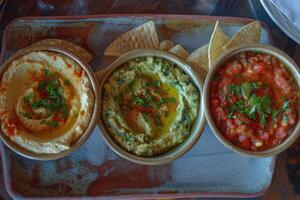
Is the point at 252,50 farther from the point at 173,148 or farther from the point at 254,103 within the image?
the point at 173,148

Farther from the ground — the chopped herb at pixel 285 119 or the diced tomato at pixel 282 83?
the diced tomato at pixel 282 83

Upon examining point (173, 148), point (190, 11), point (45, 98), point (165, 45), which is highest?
point (190, 11)

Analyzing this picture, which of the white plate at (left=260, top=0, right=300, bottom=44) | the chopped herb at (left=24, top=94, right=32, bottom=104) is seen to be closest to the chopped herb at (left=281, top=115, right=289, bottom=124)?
the white plate at (left=260, top=0, right=300, bottom=44)

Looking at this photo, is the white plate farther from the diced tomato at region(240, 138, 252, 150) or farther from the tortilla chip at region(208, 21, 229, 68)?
the diced tomato at region(240, 138, 252, 150)

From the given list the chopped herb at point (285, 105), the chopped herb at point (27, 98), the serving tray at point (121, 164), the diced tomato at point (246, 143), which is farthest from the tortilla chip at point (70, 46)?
the chopped herb at point (285, 105)

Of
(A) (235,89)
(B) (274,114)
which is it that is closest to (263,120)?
(B) (274,114)

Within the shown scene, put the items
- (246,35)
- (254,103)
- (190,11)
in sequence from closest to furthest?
(254,103) < (246,35) < (190,11)

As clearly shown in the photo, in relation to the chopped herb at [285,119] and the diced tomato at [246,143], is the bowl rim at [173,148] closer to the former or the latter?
the diced tomato at [246,143]

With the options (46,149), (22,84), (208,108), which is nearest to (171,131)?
(208,108)
